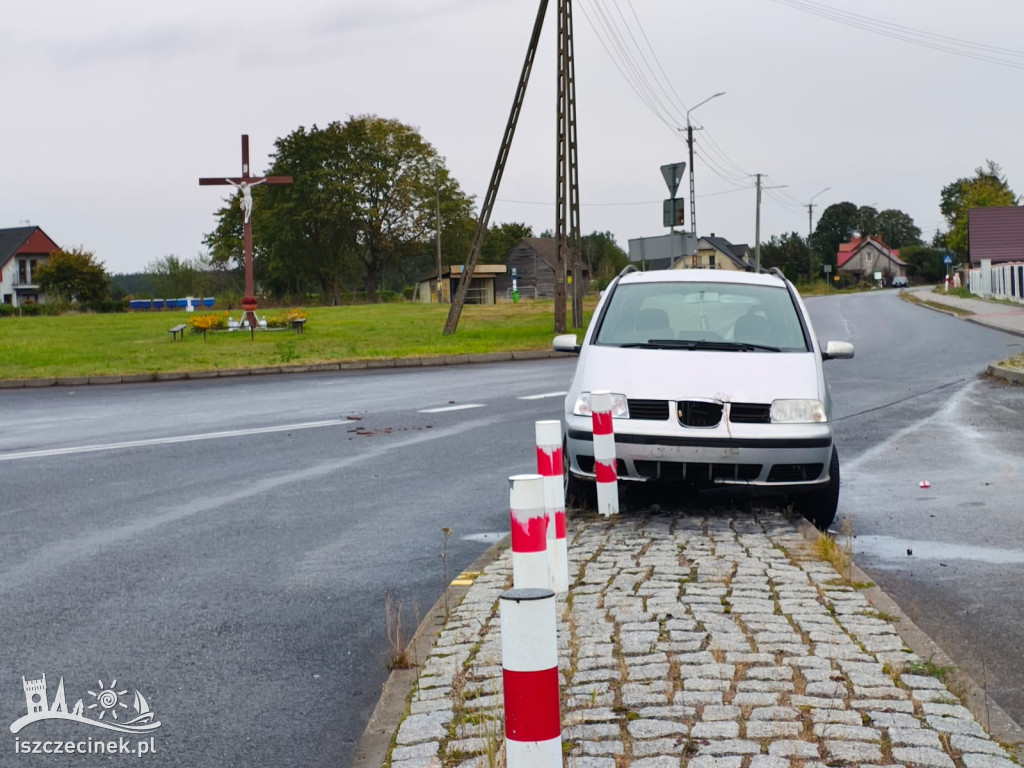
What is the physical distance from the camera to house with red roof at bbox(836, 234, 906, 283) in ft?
526

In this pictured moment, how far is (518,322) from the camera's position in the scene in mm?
41781

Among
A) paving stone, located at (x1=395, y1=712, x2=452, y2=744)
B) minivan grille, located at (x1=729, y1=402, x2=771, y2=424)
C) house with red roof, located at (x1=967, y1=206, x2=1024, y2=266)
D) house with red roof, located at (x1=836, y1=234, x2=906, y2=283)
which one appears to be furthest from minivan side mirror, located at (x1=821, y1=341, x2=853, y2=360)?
house with red roof, located at (x1=836, y1=234, x2=906, y2=283)

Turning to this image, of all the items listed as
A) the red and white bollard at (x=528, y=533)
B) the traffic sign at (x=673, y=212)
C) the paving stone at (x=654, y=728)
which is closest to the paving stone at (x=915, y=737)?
the paving stone at (x=654, y=728)

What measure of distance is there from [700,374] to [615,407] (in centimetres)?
58

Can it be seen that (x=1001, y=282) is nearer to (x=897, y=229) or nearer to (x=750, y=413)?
(x=750, y=413)

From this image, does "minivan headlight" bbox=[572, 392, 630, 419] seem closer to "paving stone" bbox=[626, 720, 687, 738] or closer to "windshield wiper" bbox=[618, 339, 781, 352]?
"windshield wiper" bbox=[618, 339, 781, 352]

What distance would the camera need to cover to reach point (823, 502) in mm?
7883

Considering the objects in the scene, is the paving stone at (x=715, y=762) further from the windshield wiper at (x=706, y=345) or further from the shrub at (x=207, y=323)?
the shrub at (x=207, y=323)

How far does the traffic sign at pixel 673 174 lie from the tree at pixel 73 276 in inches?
2619

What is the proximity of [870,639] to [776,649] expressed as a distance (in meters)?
0.45

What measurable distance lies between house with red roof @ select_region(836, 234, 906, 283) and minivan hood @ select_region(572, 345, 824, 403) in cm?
15712

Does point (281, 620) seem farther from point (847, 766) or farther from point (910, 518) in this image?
point (910, 518)

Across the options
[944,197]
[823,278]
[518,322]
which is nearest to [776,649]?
[518,322]

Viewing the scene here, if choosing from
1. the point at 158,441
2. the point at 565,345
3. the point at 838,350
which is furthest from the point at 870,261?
the point at 565,345
